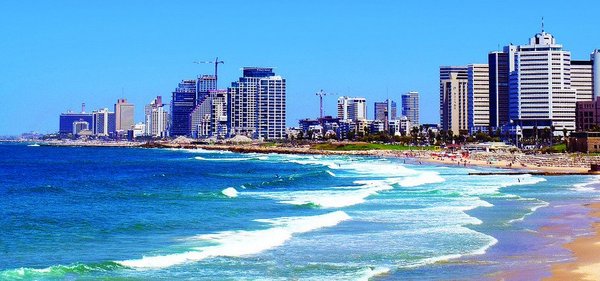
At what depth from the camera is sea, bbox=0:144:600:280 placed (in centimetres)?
2186

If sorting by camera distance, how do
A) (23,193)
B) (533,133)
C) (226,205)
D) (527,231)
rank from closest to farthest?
1. (527,231)
2. (226,205)
3. (23,193)
4. (533,133)

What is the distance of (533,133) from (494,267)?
148025 mm

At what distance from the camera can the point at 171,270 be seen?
71.1 ft

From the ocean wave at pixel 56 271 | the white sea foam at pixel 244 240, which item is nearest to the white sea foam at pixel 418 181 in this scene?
the white sea foam at pixel 244 240

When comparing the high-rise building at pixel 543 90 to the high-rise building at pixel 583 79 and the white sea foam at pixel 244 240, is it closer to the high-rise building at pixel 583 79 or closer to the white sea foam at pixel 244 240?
the high-rise building at pixel 583 79

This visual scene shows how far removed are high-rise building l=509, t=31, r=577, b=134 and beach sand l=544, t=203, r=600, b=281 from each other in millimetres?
143676

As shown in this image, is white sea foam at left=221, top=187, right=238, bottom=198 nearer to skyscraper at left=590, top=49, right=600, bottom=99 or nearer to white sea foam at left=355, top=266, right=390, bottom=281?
white sea foam at left=355, top=266, right=390, bottom=281

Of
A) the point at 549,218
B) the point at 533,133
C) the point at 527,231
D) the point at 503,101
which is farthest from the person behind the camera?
the point at 503,101

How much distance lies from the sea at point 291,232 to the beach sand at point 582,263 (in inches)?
16.7

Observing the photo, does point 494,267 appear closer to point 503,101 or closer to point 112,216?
point 112,216

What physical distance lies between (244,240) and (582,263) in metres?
10.3

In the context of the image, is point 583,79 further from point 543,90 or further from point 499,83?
point 543,90

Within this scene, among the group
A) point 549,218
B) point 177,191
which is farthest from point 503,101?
point 549,218

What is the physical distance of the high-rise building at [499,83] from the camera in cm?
19100
